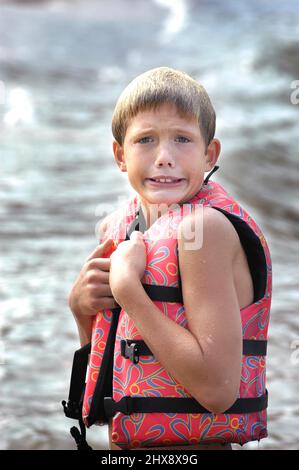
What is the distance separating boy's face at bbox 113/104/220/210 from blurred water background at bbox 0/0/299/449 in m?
1.86

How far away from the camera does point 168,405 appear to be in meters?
2.04

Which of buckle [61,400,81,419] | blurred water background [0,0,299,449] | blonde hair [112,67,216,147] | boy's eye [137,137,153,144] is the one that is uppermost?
blurred water background [0,0,299,449]

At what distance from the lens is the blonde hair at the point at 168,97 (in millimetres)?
2082

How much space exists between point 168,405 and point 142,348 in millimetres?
140

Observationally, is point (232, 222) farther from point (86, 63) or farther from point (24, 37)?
point (24, 37)

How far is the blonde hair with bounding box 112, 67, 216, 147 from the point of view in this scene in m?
2.08

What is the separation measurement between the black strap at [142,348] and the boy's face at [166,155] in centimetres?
33

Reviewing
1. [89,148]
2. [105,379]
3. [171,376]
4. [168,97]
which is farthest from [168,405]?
[89,148]

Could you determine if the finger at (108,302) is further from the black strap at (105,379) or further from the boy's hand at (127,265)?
the boy's hand at (127,265)

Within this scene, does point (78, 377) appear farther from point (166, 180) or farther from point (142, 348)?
point (166, 180)

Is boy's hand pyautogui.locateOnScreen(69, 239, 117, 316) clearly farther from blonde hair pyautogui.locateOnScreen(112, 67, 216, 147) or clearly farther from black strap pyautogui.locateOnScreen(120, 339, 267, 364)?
blonde hair pyautogui.locateOnScreen(112, 67, 216, 147)

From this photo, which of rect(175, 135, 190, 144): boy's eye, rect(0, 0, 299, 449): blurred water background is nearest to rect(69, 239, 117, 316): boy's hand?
rect(175, 135, 190, 144): boy's eye

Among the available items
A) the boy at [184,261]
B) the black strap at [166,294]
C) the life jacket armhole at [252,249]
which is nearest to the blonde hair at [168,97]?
the boy at [184,261]
